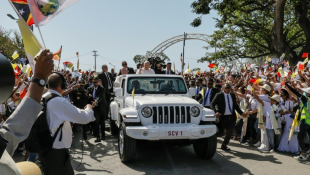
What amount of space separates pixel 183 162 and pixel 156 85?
7.63 ft

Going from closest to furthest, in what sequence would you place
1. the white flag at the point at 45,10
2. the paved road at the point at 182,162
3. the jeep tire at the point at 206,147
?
the white flag at the point at 45,10, the paved road at the point at 182,162, the jeep tire at the point at 206,147

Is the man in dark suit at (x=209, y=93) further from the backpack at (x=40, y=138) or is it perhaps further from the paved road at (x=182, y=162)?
the backpack at (x=40, y=138)

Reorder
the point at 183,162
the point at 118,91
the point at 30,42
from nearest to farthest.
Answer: the point at 30,42
the point at 183,162
the point at 118,91

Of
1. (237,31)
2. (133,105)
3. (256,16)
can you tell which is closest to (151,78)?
(133,105)

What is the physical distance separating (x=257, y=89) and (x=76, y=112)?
691 cm

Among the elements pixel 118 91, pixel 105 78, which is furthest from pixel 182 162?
pixel 105 78

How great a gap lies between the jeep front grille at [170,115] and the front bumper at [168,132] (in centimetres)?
17

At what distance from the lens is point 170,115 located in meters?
6.98

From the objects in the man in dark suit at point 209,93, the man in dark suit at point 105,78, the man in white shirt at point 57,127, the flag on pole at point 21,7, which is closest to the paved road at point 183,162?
the man in dark suit at point 209,93

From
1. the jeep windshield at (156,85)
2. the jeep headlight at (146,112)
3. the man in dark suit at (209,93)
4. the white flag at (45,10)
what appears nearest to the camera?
the white flag at (45,10)

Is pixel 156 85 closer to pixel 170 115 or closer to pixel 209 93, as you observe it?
pixel 170 115

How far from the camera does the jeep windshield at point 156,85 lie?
8.36 meters

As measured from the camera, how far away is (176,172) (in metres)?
6.42

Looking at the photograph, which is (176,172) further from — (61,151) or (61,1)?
(61,1)
